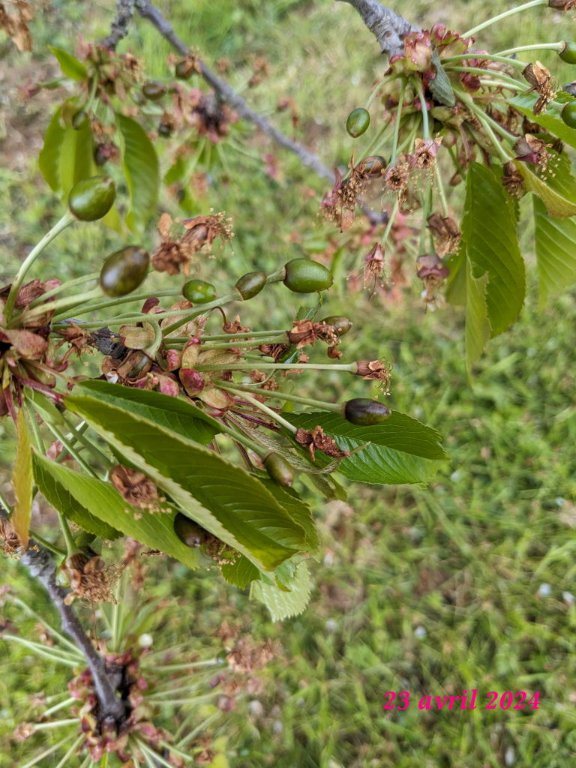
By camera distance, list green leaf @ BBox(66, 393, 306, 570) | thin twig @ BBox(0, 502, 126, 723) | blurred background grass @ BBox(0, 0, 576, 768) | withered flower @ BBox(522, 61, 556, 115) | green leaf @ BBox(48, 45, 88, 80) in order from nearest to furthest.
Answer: green leaf @ BBox(66, 393, 306, 570)
withered flower @ BBox(522, 61, 556, 115)
thin twig @ BBox(0, 502, 126, 723)
green leaf @ BBox(48, 45, 88, 80)
blurred background grass @ BBox(0, 0, 576, 768)

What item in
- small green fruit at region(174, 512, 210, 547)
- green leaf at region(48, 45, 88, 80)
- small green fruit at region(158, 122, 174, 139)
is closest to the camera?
small green fruit at region(174, 512, 210, 547)

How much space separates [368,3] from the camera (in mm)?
1114

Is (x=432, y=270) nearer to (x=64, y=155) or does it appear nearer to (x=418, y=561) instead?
(x=64, y=155)

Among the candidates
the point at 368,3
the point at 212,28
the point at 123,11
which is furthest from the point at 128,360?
the point at 212,28

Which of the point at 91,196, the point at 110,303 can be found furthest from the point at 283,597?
the point at 91,196

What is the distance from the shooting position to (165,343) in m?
0.89

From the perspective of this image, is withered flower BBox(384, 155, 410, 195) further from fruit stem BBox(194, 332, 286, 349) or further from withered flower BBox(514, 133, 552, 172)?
fruit stem BBox(194, 332, 286, 349)

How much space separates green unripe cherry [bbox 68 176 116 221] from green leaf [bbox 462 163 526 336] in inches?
24.9

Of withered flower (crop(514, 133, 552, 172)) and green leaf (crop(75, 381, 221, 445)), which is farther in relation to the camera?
withered flower (crop(514, 133, 552, 172))


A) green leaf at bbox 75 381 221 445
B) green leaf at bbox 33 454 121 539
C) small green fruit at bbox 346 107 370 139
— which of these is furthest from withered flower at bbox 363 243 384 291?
green leaf at bbox 33 454 121 539

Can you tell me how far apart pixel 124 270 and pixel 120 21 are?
996 mm

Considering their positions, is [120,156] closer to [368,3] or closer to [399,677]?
[368,3]

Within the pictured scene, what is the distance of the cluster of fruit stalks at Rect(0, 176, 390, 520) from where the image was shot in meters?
0.78

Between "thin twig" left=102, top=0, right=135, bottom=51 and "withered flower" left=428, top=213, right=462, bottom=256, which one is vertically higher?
"thin twig" left=102, top=0, right=135, bottom=51
